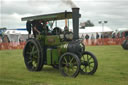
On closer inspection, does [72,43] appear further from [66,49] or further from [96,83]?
[96,83]

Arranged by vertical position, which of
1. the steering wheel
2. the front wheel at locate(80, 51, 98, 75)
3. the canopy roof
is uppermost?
the canopy roof

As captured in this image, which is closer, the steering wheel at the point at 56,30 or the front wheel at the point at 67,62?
the front wheel at the point at 67,62

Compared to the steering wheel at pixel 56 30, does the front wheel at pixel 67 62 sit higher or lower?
lower

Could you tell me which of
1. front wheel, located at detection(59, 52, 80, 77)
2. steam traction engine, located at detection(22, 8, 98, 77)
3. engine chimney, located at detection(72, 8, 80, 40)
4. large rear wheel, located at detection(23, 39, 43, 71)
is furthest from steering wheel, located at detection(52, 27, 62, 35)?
front wheel, located at detection(59, 52, 80, 77)

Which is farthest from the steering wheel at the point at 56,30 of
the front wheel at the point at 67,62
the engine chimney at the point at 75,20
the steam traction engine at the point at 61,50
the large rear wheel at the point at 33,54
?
the front wheel at the point at 67,62

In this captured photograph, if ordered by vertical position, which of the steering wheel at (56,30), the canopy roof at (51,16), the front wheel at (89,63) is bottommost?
the front wheel at (89,63)

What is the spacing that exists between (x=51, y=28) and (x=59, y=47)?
42.2 inches

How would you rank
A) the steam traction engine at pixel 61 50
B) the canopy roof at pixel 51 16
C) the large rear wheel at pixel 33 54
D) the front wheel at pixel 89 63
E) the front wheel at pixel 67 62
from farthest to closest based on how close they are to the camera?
the large rear wheel at pixel 33 54 → the canopy roof at pixel 51 16 → the front wheel at pixel 89 63 → the steam traction engine at pixel 61 50 → the front wheel at pixel 67 62

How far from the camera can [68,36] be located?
817 cm

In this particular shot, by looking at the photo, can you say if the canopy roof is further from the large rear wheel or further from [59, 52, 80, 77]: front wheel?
[59, 52, 80, 77]: front wheel

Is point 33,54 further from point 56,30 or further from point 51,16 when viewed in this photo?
point 51,16

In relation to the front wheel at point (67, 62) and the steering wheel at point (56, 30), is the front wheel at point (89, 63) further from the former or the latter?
the steering wheel at point (56, 30)

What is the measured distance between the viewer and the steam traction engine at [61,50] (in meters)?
7.71

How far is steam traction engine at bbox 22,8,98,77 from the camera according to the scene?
303 inches
